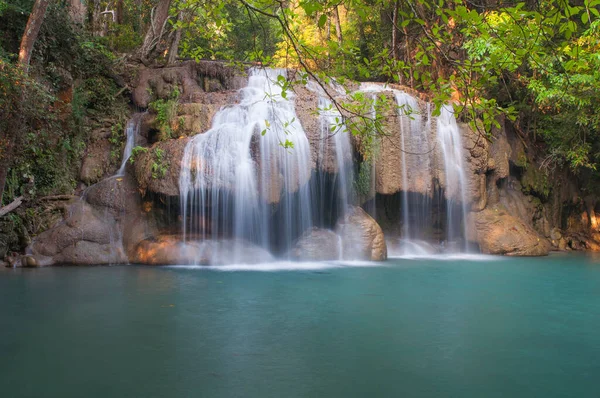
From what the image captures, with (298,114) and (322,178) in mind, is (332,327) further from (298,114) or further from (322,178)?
(298,114)

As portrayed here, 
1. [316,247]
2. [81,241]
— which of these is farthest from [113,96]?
[316,247]

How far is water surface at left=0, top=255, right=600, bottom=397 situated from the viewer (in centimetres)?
434

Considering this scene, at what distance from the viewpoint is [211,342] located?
215 inches

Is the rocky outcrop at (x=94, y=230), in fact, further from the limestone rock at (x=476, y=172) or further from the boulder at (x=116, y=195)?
the limestone rock at (x=476, y=172)

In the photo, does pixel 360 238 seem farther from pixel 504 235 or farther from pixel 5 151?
pixel 5 151

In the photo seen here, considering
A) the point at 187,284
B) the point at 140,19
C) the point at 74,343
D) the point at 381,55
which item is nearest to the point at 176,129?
the point at 187,284

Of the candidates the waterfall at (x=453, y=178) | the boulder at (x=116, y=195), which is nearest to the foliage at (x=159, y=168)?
the boulder at (x=116, y=195)

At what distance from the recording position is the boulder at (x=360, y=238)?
40.9 feet

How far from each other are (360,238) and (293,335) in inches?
277

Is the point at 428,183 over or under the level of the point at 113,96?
under

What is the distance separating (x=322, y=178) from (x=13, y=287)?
751 cm

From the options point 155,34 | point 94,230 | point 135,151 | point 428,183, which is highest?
point 155,34

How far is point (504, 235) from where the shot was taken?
46.8 ft

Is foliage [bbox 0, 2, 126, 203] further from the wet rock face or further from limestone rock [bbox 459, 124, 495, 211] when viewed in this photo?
limestone rock [bbox 459, 124, 495, 211]
